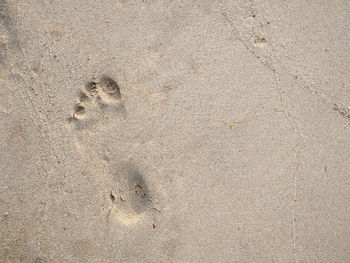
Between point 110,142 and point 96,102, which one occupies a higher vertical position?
point 96,102

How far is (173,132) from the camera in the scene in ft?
6.37

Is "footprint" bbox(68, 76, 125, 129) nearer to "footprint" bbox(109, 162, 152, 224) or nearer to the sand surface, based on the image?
the sand surface

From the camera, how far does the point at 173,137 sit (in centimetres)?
194

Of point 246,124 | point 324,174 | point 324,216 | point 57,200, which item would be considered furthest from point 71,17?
point 324,216

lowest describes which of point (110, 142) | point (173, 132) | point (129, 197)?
point (129, 197)

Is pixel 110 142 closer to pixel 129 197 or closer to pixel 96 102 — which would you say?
pixel 96 102

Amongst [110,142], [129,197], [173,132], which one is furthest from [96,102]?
[129,197]

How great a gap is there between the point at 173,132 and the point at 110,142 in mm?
490

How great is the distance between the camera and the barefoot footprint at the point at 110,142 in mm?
1900

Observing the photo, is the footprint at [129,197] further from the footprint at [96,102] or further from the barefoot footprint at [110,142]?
the footprint at [96,102]

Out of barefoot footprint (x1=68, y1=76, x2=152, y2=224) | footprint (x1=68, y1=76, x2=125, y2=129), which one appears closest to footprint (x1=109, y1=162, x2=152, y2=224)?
barefoot footprint (x1=68, y1=76, x2=152, y2=224)

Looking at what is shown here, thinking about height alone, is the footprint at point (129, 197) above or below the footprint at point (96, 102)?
below

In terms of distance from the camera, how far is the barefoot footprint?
1.90m

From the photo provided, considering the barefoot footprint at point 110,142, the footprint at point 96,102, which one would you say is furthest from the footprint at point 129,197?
the footprint at point 96,102
